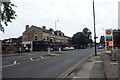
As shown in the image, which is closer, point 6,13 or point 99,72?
point 99,72

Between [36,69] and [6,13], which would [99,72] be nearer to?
[36,69]

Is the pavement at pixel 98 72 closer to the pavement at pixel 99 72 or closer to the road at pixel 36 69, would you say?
the pavement at pixel 99 72

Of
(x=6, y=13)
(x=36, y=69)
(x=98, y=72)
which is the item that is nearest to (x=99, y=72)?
(x=98, y=72)

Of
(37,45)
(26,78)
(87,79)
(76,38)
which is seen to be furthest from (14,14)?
(76,38)

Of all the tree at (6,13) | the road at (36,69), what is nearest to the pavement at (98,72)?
the road at (36,69)

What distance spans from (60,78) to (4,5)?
16.5 metres

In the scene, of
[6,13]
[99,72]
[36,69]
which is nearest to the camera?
[99,72]

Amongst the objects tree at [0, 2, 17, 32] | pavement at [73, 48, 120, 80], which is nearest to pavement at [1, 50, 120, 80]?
pavement at [73, 48, 120, 80]

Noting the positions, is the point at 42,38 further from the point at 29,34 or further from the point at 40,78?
the point at 40,78

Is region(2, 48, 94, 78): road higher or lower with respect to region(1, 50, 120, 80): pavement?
lower

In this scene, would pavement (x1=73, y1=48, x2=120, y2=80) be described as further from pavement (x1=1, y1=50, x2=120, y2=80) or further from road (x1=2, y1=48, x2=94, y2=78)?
road (x1=2, y1=48, x2=94, y2=78)

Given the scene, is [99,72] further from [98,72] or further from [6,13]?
[6,13]

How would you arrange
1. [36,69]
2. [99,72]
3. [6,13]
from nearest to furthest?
[99,72]
[36,69]
[6,13]

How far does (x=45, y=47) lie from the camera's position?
65375 mm
